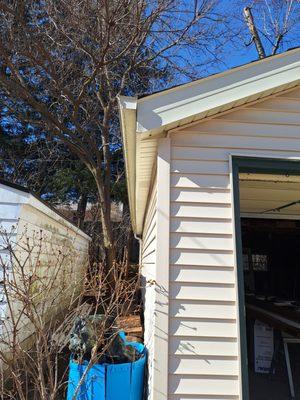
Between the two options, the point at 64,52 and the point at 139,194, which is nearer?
the point at 139,194

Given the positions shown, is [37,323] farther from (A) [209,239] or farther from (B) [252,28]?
(B) [252,28]

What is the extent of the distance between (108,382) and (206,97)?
9.09 feet

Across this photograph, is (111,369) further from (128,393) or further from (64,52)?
(64,52)

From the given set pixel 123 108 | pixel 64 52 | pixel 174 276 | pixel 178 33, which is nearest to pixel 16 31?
pixel 64 52

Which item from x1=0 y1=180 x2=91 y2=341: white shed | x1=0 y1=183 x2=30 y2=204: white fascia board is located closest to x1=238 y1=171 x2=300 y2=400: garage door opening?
x1=0 y1=180 x2=91 y2=341: white shed

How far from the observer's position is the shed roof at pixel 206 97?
10.4 ft

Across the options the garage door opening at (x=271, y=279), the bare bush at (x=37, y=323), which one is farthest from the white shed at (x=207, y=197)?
the bare bush at (x=37, y=323)

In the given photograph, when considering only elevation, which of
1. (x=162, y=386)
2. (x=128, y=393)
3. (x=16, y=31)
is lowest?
(x=128, y=393)

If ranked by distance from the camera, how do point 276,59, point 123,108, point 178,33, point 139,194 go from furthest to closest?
point 178,33, point 139,194, point 276,59, point 123,108

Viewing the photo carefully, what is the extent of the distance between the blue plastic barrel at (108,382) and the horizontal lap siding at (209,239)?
0.73 metres

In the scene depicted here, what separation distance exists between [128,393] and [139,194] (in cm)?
347

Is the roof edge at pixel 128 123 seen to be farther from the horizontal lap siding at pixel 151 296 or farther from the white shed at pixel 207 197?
the horizontal lap siding at pixel 151 296

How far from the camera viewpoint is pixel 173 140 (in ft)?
11.1

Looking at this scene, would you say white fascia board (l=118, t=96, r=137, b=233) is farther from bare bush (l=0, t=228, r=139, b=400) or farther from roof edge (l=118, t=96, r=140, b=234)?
bare bush (l=0, t=228, r=139, b=400)
